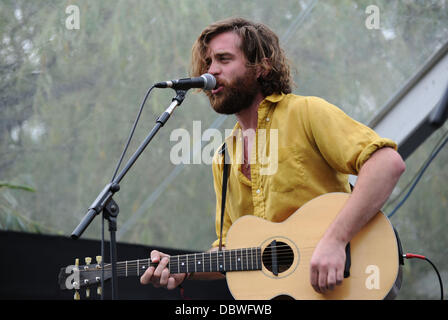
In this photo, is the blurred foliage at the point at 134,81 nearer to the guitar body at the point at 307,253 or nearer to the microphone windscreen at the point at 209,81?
the microphone windscreen at the point at 209,81

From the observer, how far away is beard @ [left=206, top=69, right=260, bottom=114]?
8.91 feet

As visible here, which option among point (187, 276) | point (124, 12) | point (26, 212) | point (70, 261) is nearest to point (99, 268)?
point (187, 276)

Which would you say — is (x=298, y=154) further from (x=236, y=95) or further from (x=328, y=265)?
(x=328, y=265)

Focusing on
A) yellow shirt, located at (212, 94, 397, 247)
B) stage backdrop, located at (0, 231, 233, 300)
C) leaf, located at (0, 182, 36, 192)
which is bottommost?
stage backdrop, located at (0, 231, 233, 300)

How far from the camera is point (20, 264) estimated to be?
349cm

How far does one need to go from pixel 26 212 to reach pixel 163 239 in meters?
1.10

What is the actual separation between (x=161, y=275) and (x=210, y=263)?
0.26m

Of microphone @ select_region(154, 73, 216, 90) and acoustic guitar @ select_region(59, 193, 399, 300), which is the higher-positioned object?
microphone @ select_region(154, 73, 216, 90)

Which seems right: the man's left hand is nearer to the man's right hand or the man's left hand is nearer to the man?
the man

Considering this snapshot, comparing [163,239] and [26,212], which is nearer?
[26,212]

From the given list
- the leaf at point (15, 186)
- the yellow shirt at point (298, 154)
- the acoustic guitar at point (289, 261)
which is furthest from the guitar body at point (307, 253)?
the leaf at point (15, 186)

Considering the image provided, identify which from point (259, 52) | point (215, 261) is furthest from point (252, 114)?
point (215, 261)

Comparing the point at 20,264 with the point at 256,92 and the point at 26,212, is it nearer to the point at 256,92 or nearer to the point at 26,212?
the point at 26,212

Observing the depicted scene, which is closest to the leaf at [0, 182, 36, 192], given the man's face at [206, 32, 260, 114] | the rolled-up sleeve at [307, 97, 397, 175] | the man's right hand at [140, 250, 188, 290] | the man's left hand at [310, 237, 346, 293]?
the man's right hand at [140, 250, 188, 290]
